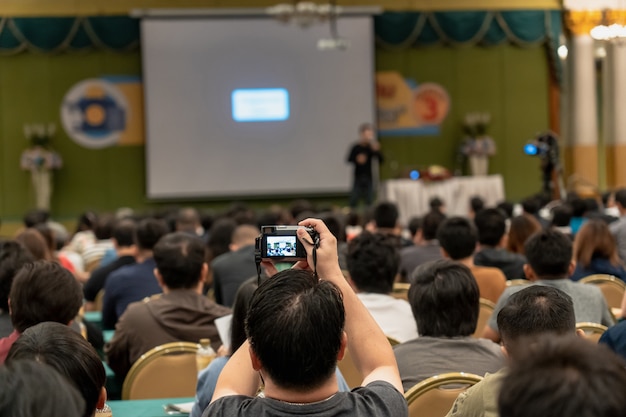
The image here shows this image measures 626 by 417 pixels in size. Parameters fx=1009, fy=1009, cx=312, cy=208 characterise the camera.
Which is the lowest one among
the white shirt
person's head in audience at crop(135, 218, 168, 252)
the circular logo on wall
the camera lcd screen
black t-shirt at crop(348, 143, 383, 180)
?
the white shirt

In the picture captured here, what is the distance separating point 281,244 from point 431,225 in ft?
16.5

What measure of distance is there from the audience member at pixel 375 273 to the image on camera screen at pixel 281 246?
2028 mm

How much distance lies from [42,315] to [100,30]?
12158 millimetres

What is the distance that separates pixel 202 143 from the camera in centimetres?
1499

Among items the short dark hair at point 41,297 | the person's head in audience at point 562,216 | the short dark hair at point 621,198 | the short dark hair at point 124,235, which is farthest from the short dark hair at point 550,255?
the short dark hair at point 621,198

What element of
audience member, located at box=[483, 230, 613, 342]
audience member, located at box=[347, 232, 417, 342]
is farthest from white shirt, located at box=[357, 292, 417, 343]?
audience member, located at box=[483, 230, 613, 342]

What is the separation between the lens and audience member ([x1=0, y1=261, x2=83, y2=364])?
3.39 metres

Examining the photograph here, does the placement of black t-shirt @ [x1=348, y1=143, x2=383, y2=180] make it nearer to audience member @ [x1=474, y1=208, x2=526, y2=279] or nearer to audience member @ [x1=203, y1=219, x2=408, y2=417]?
audience member @ [x1=474, y1=208, x2=526, y2=279]

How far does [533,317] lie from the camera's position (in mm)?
2723

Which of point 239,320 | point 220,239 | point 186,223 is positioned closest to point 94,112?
point 186,223

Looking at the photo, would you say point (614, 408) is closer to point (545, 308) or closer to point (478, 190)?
point (545, 308)

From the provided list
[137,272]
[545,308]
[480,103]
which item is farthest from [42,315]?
[480,103]

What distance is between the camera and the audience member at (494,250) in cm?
629

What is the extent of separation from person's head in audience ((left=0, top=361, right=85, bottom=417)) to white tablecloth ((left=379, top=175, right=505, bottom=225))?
11878 millimetres
